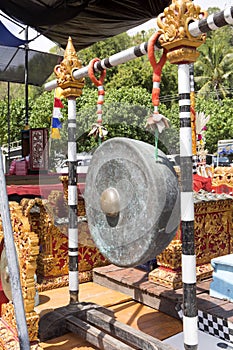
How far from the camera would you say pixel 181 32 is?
202 centimetres

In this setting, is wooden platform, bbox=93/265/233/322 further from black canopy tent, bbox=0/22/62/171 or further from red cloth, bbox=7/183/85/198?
black canopy tent, bbox=0/22/62/171

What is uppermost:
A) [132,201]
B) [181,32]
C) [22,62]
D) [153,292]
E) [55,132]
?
[22,62]

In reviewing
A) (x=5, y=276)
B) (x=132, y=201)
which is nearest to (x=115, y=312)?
(x=5, y=276)

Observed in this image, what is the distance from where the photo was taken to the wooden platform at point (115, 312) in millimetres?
2697

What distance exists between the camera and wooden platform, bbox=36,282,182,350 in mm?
2697

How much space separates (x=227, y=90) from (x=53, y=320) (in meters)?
23.9

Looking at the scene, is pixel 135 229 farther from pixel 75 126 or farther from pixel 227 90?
pixel 227 90

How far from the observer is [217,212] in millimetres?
3568

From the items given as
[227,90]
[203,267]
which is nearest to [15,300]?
[203,267]

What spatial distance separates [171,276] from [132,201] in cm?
113

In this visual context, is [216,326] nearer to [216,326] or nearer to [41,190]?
[216,326]

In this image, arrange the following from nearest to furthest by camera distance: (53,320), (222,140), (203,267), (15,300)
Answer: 1. (15,300)
2. (53,320)
3. (203,267)
4. (222,140)

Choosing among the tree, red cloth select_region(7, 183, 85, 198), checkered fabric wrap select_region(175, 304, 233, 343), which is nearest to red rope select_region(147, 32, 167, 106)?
checkered fabric wrap select_region(175, 304, 233, 343)

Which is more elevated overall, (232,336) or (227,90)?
(227,90)
